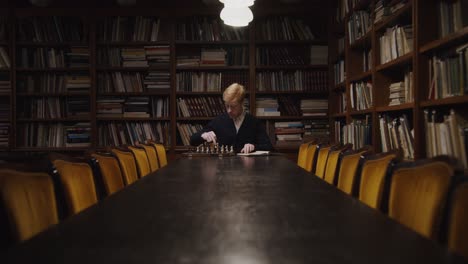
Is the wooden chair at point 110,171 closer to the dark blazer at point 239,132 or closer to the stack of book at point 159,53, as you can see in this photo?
the dark blazer at point 239,132

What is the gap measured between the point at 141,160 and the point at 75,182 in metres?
1.24

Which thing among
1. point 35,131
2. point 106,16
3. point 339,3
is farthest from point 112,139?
point 339,3

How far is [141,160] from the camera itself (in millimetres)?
2695

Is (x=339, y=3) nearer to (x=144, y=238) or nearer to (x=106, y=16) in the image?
(x=106, y=16)

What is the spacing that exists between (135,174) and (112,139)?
2.72 metres

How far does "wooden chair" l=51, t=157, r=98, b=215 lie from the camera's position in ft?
4.24

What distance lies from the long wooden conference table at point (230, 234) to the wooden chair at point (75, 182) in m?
0.19

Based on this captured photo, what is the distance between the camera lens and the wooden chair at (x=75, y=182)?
129 centimetres

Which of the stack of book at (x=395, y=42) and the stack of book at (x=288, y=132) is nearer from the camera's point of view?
the stack of book at (x=395, y=42)

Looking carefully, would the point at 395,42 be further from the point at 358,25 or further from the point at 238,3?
the point at 238,3

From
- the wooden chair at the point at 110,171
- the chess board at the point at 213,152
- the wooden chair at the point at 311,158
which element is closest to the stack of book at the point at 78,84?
the chess board at the point at 213,152

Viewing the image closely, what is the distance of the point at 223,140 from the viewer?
3990 millimetres

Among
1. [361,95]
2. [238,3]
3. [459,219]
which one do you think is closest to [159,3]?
[238,3]

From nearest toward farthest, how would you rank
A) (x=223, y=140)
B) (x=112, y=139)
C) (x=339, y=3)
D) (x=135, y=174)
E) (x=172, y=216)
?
(x=172, y=216) < (x=135, y=174) < (x=223, y=140) < (x=339, y=3) < (x=112, y=139)
